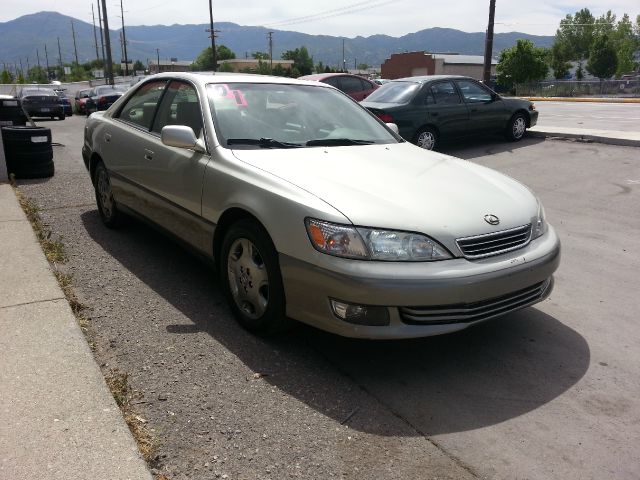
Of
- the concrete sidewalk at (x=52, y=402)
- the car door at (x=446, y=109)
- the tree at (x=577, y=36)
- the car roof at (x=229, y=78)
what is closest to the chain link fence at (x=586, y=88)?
the car door at (x=446, y=109)

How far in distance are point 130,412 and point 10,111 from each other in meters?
8.39

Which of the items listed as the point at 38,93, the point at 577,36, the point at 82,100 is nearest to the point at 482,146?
the point at 38,93

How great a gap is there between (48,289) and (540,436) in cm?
327

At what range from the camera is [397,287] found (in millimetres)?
2932

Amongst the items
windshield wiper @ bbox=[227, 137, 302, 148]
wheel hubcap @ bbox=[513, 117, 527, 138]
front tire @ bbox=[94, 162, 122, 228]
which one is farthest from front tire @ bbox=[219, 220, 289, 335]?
wheel hubcap @ bbox=[513, 117, 527, 138]

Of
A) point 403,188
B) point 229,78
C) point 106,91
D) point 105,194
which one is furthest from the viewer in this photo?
point 106,91

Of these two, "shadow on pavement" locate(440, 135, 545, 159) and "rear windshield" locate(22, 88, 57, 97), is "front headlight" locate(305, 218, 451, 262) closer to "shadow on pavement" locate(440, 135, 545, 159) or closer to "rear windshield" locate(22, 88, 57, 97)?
"shadow on pavement" locate(440, 135, 545, 159)

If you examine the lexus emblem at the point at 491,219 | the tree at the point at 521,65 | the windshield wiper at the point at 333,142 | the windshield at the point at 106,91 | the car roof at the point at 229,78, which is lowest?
the lexus emblem at the point at 491,219

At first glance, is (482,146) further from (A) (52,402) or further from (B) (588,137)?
(A) (52,402)

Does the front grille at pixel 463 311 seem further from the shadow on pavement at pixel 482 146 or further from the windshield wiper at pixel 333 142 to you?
the shadow on pavement at pixel 482 146

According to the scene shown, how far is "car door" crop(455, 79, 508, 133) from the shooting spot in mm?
10945

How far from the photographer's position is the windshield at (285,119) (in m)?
4.02

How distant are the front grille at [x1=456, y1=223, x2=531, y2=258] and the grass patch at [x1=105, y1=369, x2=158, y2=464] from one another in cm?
179

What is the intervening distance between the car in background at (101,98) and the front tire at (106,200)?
17.7 meters
